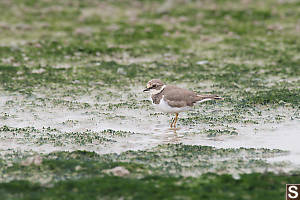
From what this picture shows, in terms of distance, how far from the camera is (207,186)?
848 centimetres

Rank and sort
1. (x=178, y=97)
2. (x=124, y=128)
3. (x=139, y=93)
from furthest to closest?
(x=139, y=93) → (x=178, y=97) → (x=124, y=128)

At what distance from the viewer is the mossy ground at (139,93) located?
8.76 m

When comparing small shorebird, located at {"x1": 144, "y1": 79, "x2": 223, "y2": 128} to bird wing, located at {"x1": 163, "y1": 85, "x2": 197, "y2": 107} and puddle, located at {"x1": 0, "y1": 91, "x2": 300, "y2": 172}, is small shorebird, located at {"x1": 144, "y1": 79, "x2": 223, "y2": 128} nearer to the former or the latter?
bird wing, located at {"x1": 163, "y1": 85, "x2": 197, "y2": 107}

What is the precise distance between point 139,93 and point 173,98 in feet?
11.0

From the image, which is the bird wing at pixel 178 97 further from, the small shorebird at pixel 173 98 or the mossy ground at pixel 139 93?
the mossy ground at pixel 139 93

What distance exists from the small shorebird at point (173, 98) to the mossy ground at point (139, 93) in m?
0.48

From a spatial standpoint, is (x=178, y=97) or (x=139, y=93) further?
(x=139, y=93)

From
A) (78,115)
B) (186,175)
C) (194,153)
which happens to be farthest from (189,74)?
(186,175)

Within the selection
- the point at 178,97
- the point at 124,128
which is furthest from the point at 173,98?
the point at 124,128

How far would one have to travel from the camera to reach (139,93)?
1579cm

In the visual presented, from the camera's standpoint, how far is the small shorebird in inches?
492

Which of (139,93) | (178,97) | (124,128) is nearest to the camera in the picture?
(124,128)

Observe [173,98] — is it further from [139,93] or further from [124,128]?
[139,93]

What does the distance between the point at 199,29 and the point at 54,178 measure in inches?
612
